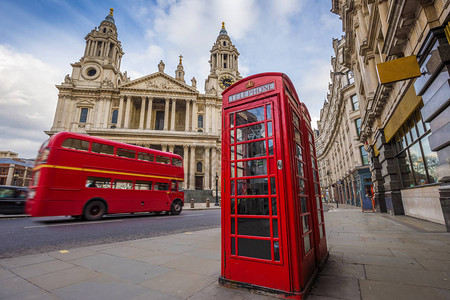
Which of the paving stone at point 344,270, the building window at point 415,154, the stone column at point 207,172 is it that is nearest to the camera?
the paving stone at point 344,270

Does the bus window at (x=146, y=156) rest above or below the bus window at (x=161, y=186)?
above

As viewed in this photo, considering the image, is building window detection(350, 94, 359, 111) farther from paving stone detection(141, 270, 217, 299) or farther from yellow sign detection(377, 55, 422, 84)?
paving stone detection(141, 270, 217, 299)

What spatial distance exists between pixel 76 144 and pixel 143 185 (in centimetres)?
373

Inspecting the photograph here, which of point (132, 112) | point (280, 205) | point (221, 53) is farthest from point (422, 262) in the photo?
point (221, 53)

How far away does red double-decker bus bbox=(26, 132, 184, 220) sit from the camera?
8.41 meters

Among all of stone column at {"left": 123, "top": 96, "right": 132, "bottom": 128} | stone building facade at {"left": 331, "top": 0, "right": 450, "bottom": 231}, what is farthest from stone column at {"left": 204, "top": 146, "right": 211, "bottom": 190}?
stone building facade at {"left": 331, "top": 0, "right": 450, "bottom": 231}

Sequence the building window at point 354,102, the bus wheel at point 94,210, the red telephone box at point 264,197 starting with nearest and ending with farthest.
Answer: the red telephone box at point 264,197
the bus wheel at point 94,210
the building window at point 354,102

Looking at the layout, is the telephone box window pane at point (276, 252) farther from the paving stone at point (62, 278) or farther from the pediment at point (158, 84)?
the pediment at point (158, 84)

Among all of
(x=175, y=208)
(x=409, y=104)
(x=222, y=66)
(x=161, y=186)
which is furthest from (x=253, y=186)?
(x=222, y=66)

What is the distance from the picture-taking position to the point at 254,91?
264cm

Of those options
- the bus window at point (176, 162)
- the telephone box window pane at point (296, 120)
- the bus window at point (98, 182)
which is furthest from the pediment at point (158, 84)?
the telephone box window pane at point (296, 120)

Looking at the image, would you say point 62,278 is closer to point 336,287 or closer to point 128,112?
point 336,287

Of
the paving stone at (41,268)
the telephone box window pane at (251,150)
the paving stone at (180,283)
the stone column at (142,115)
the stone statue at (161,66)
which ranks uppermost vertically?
the stone statue at (161,66)

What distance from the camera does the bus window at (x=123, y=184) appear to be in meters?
10.5
